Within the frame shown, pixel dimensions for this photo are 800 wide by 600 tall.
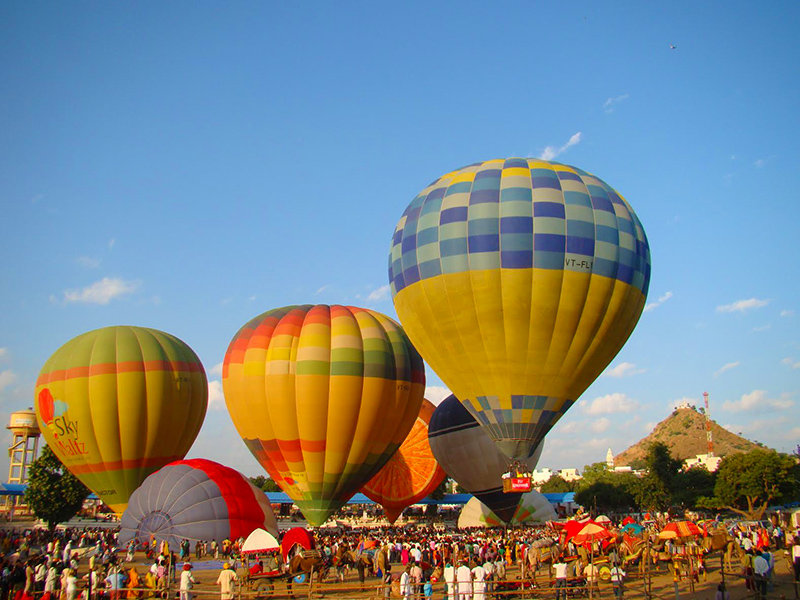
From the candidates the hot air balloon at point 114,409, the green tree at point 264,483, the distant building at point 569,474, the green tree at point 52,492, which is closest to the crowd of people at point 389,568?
the hot air balloon at point 114,409

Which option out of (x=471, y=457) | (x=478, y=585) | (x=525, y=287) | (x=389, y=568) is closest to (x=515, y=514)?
(x=471, y=457)

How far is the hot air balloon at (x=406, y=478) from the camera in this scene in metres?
34.7

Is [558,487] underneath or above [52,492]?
underneath

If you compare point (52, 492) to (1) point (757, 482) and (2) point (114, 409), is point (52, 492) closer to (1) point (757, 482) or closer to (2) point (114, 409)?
(2) point (114, 409)

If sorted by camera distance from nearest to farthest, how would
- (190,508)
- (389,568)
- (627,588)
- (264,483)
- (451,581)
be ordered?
→ (451,581) < (627,588) < (389,568) < (190,508) < (264,483)

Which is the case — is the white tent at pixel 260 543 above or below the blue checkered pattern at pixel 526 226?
below

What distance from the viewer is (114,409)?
24.9 m

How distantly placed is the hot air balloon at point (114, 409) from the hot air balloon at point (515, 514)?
50.3 ft

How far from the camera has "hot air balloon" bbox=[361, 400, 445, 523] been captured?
34688 mm

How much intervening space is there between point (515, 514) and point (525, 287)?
54.5ft

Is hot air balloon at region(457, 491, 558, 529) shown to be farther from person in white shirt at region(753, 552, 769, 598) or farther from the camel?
person in white shirt at region(753, 552, 769, 598)

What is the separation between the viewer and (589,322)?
18.9 m

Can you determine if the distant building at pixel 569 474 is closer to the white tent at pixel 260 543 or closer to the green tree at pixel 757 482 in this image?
the green tree at pixel 757 482

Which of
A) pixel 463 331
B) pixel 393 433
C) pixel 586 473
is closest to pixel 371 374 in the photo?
pixel 393 433
